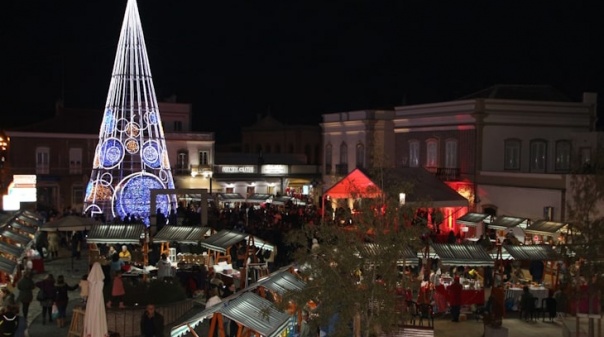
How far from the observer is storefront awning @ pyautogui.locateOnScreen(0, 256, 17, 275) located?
50.4 feet

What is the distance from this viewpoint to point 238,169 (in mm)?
45094

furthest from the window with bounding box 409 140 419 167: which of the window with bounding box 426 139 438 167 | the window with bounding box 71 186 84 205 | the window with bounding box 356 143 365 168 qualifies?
the window with bounding box 71 186 84 205

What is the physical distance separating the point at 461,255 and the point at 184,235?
8298 mm

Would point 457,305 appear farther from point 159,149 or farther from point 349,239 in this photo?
point 159,149

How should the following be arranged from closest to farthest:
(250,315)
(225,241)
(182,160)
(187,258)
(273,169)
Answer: (250,315) < (225,241) < (187,258) < (182,160) < (273,169)

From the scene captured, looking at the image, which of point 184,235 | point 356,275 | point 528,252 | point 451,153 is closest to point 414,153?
point 451,153

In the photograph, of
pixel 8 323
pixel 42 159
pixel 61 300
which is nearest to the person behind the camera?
pixel 8 323

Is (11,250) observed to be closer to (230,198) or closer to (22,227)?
(22,227)

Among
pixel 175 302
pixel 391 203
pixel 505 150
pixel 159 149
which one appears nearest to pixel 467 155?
pixel 505 150

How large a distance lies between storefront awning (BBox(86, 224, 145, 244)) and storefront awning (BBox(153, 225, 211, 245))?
576 millimetres

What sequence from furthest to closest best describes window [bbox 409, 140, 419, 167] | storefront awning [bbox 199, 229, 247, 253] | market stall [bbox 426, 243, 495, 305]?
window [bbox 409, 140, 419, 167] < storefront awning [bbox 199, 229, 247, 253] < market stall [bbox 426, 243, 495, 305]

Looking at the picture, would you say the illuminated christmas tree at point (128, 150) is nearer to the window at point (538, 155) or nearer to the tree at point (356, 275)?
the window at point (538, 155)

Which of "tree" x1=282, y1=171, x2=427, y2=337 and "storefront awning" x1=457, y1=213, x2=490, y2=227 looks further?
"storefront awning" x1=457, y1=213, x2=490, y2=227

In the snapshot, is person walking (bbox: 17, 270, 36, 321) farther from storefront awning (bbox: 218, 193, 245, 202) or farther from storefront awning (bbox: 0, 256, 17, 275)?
storefront awning (bbox: 218, 193, 245, 202)
